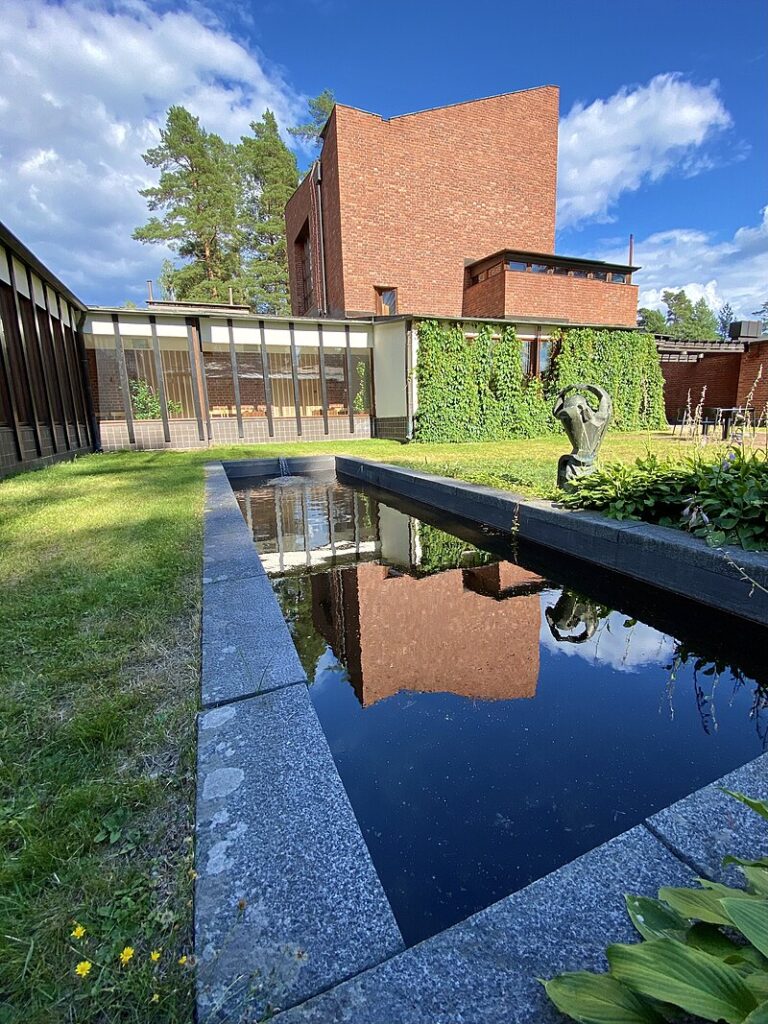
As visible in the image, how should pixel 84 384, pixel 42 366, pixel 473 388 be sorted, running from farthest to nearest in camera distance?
1. pixel 473 388
2. pixel 84 384
3. pixel 42 366

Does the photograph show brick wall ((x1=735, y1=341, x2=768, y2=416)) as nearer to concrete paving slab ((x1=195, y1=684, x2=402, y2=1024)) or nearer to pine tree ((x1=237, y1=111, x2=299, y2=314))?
concrete paving slab ((x1=195, y1=684, x2=402, y2=1024))

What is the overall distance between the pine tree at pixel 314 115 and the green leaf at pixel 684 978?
3558 centimetres

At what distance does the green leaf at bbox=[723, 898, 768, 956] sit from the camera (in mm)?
602

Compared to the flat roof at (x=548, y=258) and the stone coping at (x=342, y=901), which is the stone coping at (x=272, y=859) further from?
the flat roof at (x=548, y=258)

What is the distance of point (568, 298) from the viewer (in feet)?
52.6

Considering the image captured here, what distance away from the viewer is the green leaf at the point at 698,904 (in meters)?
0.72

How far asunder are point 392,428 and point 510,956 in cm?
1273

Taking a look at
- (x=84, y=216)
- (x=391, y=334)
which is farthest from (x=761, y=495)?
(x=84, y=216)

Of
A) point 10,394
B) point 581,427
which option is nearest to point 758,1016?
point 581,427

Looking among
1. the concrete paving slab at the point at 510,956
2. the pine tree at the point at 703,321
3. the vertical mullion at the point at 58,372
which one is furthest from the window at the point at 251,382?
the pine tree at the point at 703,321

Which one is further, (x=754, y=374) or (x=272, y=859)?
(x=754, y=374)

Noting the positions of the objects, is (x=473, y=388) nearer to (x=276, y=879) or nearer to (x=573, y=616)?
(x=573, y=616)

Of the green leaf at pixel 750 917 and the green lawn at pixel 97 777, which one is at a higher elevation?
the green leaf at pixel 750 917

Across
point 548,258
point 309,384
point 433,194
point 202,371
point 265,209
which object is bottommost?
point 309,384
